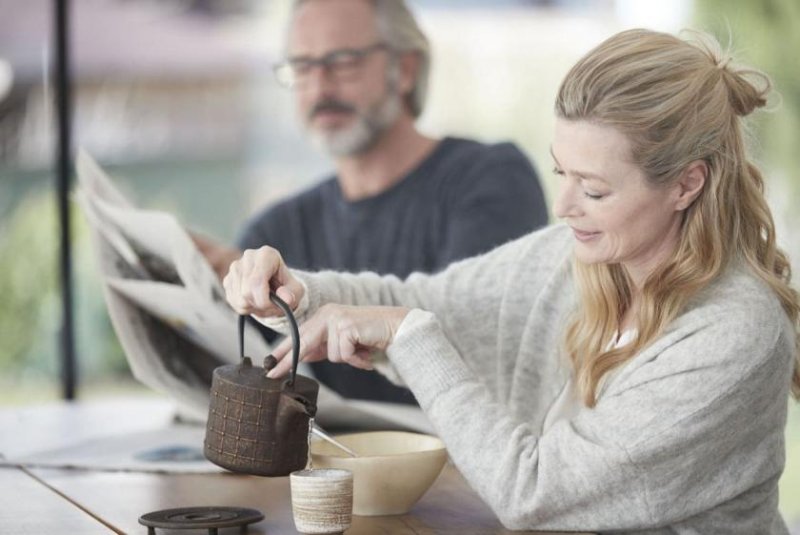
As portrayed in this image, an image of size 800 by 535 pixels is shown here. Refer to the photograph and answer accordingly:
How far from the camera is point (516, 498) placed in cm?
133

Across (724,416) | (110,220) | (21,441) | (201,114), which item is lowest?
(21,441)

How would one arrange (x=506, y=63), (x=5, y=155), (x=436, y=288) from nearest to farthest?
(x=436, y=288) → (x=5, y=155) → (x=506, y=63)

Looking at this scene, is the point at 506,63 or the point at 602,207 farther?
the point at 506,63

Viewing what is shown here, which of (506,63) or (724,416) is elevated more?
(506,63)

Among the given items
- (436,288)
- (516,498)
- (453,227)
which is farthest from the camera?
(453,227)

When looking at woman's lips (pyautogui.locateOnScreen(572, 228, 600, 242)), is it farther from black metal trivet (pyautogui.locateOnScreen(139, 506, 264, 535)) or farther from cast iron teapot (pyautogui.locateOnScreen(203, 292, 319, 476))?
black metal trivet (pyautogui.locateOnScreen(139, 506, 264, 535))

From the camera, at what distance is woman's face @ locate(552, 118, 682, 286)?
1411mm

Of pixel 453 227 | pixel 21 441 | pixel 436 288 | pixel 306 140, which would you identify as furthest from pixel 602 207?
pixel 306 140

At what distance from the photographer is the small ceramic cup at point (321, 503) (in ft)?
4.11

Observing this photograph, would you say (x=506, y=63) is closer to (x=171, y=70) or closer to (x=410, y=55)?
(x=410, y=55)

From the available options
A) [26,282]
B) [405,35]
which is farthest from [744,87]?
[26,282]

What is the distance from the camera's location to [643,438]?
51.8 inches

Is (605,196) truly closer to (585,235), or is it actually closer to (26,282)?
(585,235)

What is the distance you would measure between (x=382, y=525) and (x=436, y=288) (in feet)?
1.82
